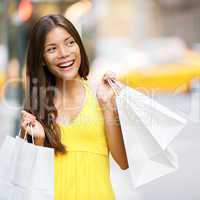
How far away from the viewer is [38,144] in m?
2.61

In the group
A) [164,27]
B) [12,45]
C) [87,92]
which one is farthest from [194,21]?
[87,92]

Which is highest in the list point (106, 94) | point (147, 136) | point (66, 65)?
point (66, 65)

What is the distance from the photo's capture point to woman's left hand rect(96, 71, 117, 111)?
2.60 meters

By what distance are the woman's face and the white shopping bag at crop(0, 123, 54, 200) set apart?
1.19ft

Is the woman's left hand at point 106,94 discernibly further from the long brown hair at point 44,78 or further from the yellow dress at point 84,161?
the long brown hair at point 44,78

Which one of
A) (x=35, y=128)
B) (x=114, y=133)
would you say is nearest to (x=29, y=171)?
(x=35, y=128)

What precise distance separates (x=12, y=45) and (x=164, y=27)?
63.7 ft

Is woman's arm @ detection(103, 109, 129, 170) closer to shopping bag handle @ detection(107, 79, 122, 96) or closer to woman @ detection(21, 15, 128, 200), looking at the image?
woman @ detection(21, 15, 128, 200)

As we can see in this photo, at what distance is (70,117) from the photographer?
262 cm

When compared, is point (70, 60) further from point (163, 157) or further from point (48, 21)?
point (163, 157)

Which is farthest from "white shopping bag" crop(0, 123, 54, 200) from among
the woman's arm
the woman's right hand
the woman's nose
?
the woman's nose

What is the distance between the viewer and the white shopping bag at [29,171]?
7.95ft

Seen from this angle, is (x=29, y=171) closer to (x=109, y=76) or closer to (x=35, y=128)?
(x=35, y=128)

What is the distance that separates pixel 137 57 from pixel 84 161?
14.3 meters
